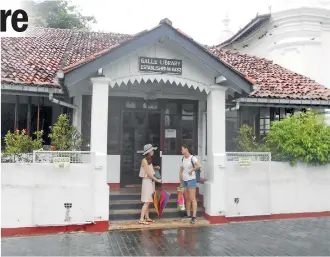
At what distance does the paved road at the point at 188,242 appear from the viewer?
6078mm

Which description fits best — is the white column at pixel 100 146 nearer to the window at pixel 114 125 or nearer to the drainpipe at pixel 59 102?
the drainpipe at pixel 59 102

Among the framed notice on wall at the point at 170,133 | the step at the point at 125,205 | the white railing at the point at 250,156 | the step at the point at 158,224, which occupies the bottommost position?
the step at the point at 158,224

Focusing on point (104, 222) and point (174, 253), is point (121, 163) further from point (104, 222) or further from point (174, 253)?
point (174, 253)

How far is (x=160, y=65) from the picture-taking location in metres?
8.08

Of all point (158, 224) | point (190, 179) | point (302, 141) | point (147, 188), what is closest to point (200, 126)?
point (190, 179)

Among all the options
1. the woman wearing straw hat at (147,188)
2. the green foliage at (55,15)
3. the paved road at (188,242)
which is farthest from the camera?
the green foliage at (55,15)

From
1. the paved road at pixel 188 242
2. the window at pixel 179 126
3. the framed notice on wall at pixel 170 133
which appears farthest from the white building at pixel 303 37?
the paved road at pixel 188 242

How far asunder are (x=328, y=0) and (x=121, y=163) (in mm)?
11795

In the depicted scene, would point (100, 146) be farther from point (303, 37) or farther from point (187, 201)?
point (303, 37)

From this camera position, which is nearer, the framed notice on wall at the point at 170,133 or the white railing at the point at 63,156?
the white railing at the point at 63,156

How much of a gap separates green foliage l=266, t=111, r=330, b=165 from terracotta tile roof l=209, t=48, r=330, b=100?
4.17 feet

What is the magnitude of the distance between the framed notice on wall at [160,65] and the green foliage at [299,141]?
2.62 metres

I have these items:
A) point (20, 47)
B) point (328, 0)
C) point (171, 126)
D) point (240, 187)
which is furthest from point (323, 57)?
point (20, 47)

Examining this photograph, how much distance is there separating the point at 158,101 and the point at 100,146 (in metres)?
3.55
